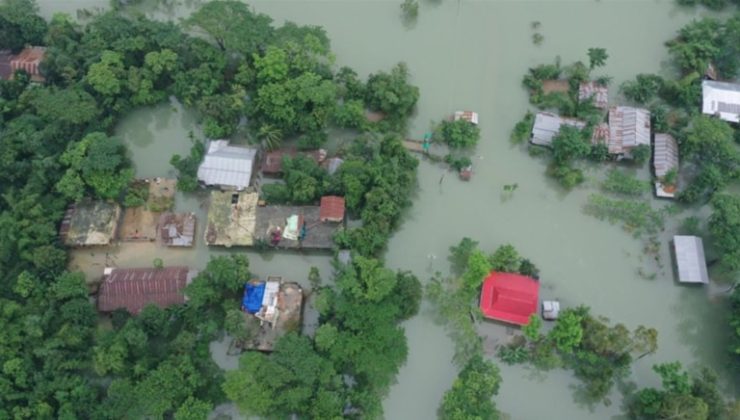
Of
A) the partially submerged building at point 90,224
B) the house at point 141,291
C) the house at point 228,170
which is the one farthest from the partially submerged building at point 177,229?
the partially submerged building at point 90,224

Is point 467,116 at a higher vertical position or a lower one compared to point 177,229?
higher

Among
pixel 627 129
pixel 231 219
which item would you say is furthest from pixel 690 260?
pixel 231 219

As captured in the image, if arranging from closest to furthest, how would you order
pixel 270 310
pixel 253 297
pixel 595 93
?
pixel 270 310 < pixel 253 297 < pixel 595 93

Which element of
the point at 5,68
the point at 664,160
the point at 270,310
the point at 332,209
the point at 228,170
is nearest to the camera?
the point at 270,310

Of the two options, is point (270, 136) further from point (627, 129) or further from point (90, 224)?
point (627, 129)

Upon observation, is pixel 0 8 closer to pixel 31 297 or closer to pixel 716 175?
pixel 31 297

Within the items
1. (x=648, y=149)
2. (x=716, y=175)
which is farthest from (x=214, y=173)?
(x=716, y=175)

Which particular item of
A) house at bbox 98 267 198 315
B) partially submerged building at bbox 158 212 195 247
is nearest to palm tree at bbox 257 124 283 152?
partially submerged building at bbox 158 212 195 247

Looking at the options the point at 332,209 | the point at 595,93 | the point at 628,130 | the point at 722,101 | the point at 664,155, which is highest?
the point at 595,93
